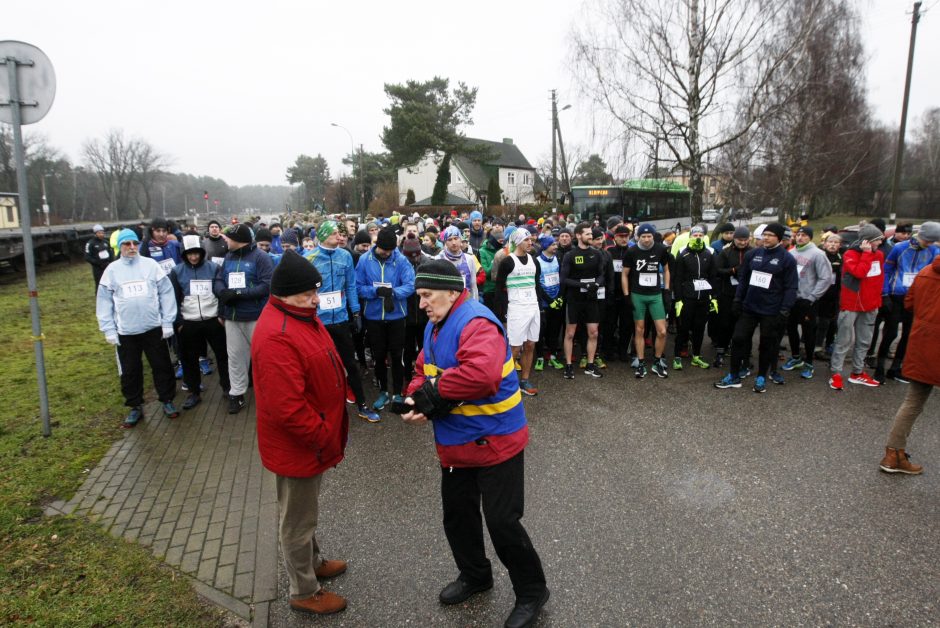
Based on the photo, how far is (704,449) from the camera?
15.8 feet

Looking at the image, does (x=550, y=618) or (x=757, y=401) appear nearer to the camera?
(x=550, y=618)

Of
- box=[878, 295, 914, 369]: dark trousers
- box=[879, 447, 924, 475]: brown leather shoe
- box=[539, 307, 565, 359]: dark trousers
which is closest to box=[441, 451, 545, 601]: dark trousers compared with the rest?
box=[879, 447, 924, 475]: brown leather shoe

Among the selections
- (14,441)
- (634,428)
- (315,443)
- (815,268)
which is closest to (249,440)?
(14,441)

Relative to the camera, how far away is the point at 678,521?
3699 mm

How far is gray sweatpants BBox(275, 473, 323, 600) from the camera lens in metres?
2.76

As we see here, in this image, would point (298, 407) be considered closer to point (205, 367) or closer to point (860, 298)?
point (205, 367)

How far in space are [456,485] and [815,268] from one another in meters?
6.39

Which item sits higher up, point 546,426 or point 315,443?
point 315,443

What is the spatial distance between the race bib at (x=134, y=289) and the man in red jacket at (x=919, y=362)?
7.25m

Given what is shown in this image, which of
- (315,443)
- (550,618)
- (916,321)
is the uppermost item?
(916,321)

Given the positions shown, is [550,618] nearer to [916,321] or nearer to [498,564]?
[498,564]

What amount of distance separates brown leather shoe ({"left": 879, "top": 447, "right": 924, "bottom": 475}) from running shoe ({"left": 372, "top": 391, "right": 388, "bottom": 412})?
4939mm

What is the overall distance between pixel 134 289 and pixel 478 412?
4.59 m

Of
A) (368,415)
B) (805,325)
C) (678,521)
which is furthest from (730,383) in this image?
(368,415)
